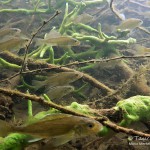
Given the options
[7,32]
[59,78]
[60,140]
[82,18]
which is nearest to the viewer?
[60,140]

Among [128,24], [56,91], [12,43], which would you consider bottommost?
[56,91]

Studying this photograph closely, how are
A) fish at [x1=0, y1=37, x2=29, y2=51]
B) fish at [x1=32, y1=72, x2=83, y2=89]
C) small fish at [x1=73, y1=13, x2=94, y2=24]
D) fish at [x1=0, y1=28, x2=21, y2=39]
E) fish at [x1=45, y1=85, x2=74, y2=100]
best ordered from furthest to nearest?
1. small fish at [x1=73, y1=13, x2=94, y2=24]
2. fish at [x1=0, y1=28, x2=21, y2=39]
3. fish at [x1=32, y1=72, x2=83, y2=89]
4. fish at [x1=0, y1=37, x2=29, y2=51]
5. fish at [x1=45, y1=85, x2=74, y2=100]

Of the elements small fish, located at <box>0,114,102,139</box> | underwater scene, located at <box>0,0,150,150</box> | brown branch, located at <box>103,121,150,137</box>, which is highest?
small fish, located at <box>0,114,102,139</box>

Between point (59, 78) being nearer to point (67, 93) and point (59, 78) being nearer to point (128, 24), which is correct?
point (67, 93)

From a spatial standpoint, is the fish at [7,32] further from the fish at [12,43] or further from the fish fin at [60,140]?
the fish fin at [60,140]

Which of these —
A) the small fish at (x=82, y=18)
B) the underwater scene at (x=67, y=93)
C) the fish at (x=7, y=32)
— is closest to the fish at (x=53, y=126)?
the underwater scene at (x=67, y=93)

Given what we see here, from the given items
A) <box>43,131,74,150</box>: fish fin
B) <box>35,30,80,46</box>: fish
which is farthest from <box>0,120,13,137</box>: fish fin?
<box>35,30,80,46</box>: fish

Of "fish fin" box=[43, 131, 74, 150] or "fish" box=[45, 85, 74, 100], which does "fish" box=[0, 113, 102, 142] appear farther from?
"fish" box=[45, 85, 74, 100]

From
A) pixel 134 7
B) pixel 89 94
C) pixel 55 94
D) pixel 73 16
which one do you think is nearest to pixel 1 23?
pixel 73 16

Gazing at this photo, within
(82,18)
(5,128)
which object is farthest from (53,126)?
(82,18)
